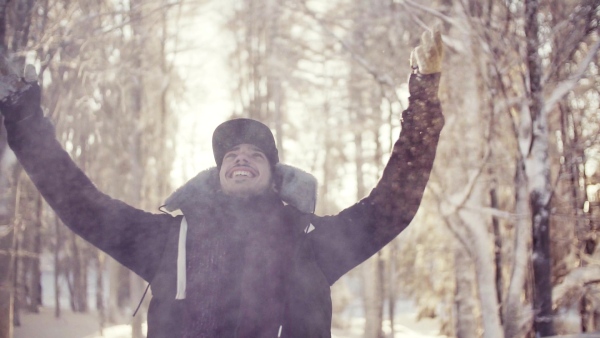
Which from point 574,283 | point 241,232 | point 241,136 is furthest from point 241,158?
point 574,283

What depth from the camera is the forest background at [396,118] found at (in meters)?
5.09

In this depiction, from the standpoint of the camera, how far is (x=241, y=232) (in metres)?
2.11

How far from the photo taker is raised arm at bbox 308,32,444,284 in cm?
196

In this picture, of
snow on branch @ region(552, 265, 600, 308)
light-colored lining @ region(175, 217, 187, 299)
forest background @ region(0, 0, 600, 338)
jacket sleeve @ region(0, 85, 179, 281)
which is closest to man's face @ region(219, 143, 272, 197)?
light-colored lining @ region(175, 217, 187, 299)

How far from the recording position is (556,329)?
16.1 ft

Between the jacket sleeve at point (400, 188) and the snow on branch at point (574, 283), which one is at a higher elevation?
the jacket sleeve at point (400, 188)

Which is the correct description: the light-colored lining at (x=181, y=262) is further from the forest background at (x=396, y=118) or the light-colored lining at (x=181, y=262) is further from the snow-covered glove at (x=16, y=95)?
the forest background at (x=396, y=118)

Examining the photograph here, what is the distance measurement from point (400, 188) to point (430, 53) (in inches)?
19.8

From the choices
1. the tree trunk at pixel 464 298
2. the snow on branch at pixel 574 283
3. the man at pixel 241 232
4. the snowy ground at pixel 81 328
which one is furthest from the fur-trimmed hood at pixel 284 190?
the snowy ground at pixel 81 328

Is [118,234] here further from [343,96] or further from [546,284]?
[343,96]

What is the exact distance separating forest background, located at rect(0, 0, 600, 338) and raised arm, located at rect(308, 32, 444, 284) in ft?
10.6

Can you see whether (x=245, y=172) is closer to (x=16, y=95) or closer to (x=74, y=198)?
(x=74, y=198)

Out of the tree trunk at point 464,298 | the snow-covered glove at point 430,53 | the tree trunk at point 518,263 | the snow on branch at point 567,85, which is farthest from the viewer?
the tree trunk at point 464,298

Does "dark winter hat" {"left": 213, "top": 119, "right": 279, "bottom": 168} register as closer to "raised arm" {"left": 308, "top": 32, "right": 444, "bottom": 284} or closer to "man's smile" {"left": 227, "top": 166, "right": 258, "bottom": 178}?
"man's smile" {"left": 227, "top": 166, "right": 258, "bottom": 178}
